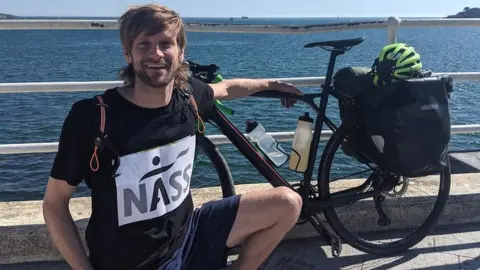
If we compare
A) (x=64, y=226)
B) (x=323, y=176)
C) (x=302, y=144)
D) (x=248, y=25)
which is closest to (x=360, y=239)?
(x=323, y=176)

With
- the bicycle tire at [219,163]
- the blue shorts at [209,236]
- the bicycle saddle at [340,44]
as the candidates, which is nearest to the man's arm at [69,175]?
the blue shorts at [209,236]

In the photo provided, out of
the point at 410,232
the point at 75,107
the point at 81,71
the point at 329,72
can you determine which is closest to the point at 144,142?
the point at 75,107

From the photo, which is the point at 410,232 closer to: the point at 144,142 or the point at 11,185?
the point at 144,142

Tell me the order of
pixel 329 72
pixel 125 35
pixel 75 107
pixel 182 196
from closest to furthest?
pixel 75 107 < pixel 125 35 < pixel 182 196 < pixel 329 72

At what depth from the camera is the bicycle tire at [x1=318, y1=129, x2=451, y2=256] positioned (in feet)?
10.7

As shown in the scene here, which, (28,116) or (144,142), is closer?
(144,142)

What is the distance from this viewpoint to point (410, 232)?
11.6 ft

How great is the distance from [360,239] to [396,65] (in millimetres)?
1167

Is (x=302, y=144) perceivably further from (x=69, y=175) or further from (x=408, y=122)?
(x=69, y=175)

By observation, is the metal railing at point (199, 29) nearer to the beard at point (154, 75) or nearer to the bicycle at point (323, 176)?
the bicycle at point (323, 176)

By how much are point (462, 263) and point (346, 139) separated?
1.08 m

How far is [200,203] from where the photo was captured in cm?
350

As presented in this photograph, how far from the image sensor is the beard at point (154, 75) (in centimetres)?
230

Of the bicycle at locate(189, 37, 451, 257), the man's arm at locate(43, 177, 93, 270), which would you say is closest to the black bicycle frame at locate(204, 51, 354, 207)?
the bicycle at locate(189, 37, 451, 257)
